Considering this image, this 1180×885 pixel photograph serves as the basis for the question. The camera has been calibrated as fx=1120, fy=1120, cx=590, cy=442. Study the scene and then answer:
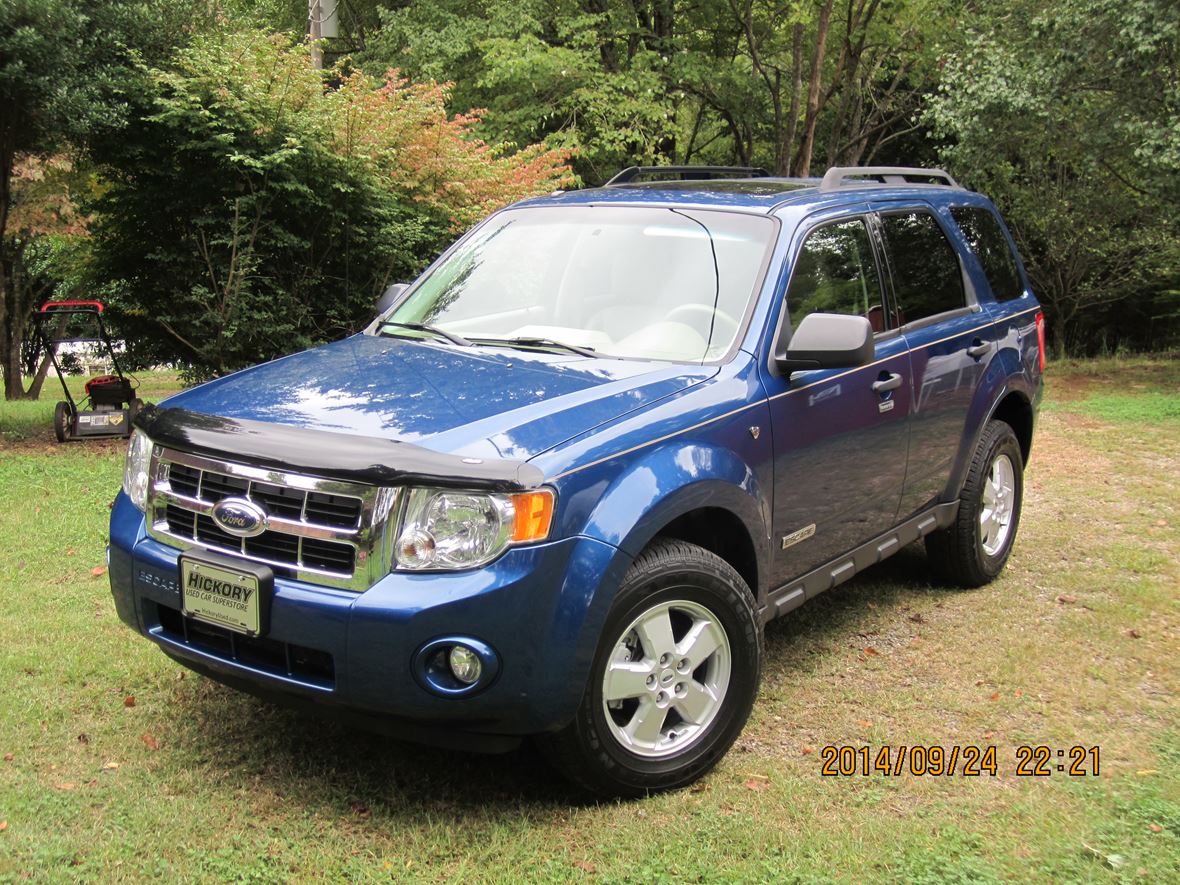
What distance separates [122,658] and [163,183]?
6.57 metres

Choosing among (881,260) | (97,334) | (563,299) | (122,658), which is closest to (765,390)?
(563,299)

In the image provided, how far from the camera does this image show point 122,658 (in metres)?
4.61

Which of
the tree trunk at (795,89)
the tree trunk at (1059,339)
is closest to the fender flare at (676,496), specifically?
the tree trunk at (1059,339)

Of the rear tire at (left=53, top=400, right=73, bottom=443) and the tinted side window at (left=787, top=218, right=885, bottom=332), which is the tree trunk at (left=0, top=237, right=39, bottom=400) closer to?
the rear tire at (left=53, top=400, right=73, bottom=443)

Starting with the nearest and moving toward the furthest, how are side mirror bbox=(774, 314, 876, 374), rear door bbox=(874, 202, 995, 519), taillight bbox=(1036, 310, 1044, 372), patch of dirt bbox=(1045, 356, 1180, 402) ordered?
1. side mirror bbox=(774, 314, 876, 374)
2. rear door bbox=(874, 202, 995, 519)
3. taillight bbox=(1036, 310, 1044, 372)
4. patch of dirt bbox=(1045, 356, 1180, 402)

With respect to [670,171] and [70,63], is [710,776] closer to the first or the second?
[670,171]

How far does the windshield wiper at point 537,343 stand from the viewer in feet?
13.6

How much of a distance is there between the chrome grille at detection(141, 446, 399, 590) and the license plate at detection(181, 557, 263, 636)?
0.08 m

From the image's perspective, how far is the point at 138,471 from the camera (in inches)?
148

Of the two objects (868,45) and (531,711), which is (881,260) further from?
(868,45)

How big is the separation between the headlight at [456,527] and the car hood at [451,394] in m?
0.14

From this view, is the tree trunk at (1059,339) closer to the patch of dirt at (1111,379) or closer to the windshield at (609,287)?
the patch of dirt at (1111,379)

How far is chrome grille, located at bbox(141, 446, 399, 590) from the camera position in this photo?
3.13 metres

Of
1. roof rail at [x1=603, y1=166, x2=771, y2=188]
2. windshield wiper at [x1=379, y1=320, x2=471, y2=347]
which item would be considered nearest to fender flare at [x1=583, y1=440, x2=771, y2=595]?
windshield wiper at [x1=379, y1=320, x2=471, y2=347]
